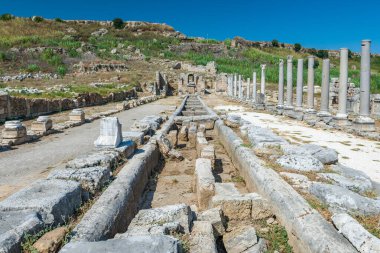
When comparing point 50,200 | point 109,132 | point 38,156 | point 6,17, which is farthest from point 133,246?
point 6,17

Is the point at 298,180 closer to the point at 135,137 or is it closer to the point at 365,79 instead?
the point at 135,137

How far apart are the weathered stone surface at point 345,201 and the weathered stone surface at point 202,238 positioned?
1526 mm

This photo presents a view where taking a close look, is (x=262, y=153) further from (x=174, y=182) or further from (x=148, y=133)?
(x=148, y=133)

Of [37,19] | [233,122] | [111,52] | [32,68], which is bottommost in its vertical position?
[233,122]

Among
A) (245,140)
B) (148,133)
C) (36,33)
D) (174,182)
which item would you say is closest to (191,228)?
(174,182)

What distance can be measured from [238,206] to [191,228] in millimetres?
1071

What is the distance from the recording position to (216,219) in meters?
4.20

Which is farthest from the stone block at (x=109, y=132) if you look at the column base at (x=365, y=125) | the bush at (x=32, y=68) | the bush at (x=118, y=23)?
the bush at (x=118, y=23)

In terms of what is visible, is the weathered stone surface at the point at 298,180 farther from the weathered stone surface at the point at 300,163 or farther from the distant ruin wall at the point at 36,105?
the distant ruin wall at the point at 36,105

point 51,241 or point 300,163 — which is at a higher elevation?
point 300,163

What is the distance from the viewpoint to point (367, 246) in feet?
9.83

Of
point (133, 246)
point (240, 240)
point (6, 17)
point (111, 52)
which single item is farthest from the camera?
point (6, 17)

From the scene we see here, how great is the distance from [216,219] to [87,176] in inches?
84.7

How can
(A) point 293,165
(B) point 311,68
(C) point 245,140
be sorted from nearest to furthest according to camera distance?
(A) point 293,165, (C) point 245,140, (B) point 311,68
